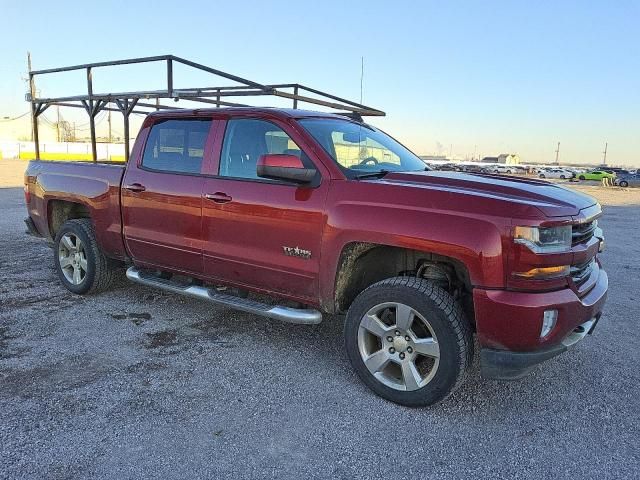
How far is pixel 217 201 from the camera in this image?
4090 mm

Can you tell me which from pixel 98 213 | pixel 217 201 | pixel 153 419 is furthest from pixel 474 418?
pixel 98 213

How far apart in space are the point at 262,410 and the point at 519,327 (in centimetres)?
163

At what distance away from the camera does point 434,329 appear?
3.14 m

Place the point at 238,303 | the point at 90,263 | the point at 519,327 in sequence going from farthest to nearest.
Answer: the point at 90,263
the point at 238,303
the point at 519,327

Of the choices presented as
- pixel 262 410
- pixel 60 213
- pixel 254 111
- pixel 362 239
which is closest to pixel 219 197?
pixel 254 111

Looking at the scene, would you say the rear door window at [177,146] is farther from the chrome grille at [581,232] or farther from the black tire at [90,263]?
the chrome grille at [581,232]

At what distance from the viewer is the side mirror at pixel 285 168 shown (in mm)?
3525

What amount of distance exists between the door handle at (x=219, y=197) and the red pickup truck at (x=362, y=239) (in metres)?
0.02

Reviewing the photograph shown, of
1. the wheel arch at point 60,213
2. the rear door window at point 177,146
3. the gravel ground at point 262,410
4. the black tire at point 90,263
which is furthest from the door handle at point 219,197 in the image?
the wheel arch at point 60,213

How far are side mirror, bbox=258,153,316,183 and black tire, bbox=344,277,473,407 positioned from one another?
0.91m

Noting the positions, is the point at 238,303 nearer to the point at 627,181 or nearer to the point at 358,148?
the point at 358,148

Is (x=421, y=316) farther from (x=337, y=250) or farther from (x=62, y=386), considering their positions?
(x=62, y=386)

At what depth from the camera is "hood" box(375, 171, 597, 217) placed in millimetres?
2965

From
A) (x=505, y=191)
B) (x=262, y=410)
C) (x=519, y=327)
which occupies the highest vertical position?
(x=505, y=191)
